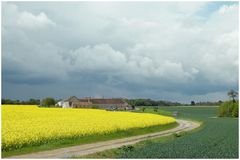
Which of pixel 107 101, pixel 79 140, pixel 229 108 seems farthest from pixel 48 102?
pixel 79 140

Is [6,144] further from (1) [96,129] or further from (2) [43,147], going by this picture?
(1) [96,129]

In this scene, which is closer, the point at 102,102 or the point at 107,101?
the point at 102,102

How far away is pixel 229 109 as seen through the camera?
7219 centimetres

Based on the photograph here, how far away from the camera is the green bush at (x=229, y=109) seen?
7040 cm

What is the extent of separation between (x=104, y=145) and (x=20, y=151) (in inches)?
198

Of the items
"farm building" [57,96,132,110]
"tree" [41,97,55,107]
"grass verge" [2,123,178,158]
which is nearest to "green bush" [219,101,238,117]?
"tree" [41,97,55,107]

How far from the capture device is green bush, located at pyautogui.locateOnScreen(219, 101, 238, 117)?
70400 millimetres

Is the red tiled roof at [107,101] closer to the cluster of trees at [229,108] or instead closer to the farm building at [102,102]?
the farm building at [102,102]

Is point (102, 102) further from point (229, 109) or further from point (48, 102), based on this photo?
point (229, 109)

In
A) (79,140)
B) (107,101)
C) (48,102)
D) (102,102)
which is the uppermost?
(79,140)

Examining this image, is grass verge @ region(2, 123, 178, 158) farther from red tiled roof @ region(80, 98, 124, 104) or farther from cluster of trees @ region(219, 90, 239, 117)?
red tiled roof @ region(80, 98, 124, 104)

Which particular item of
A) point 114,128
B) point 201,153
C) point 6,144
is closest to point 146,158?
point 201,153

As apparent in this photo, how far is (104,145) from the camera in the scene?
2177cm

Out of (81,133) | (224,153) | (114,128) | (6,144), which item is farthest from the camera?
(114,128)
